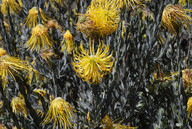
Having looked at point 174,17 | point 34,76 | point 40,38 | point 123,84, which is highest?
point 174,17

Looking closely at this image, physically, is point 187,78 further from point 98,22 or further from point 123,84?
point 98,22

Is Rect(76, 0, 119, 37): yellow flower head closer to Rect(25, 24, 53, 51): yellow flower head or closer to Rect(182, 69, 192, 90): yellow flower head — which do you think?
Rect(25, 24, 53, 51): yellow flower head

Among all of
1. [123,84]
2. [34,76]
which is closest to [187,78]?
[123,84]

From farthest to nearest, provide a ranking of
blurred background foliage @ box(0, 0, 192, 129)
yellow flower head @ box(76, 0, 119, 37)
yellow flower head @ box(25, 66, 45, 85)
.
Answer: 1. yellow flower head @ box(25, 66, 45, 85)
2. blurred background foliage @ box(0, 0, 192, 129)
3. yellow flower head @ box(76, 0, 119, 37)

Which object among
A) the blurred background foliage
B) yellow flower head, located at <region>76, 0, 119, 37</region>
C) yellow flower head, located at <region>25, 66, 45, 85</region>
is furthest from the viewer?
yellow flower head, located at <region>25, 66, 45, 85</region>

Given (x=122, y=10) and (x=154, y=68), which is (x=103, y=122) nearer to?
(x=122, y=10)

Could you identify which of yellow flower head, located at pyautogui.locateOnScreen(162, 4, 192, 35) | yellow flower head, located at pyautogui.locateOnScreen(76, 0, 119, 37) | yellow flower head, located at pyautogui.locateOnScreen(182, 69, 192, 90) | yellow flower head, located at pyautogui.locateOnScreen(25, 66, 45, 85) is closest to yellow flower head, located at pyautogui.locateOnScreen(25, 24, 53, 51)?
yellow flower head, located at pyautogui.locateOnScreen(25, 66, 45, 85)

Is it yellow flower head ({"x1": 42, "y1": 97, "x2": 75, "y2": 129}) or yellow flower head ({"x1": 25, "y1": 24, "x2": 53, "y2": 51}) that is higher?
yellow flower head ({"x1": 25, "y1": 24, "x2": 53, "y2": 51})

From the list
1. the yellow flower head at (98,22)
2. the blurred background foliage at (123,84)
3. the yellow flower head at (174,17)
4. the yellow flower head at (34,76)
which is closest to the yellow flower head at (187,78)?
the blurred background foliage at (123,84)
